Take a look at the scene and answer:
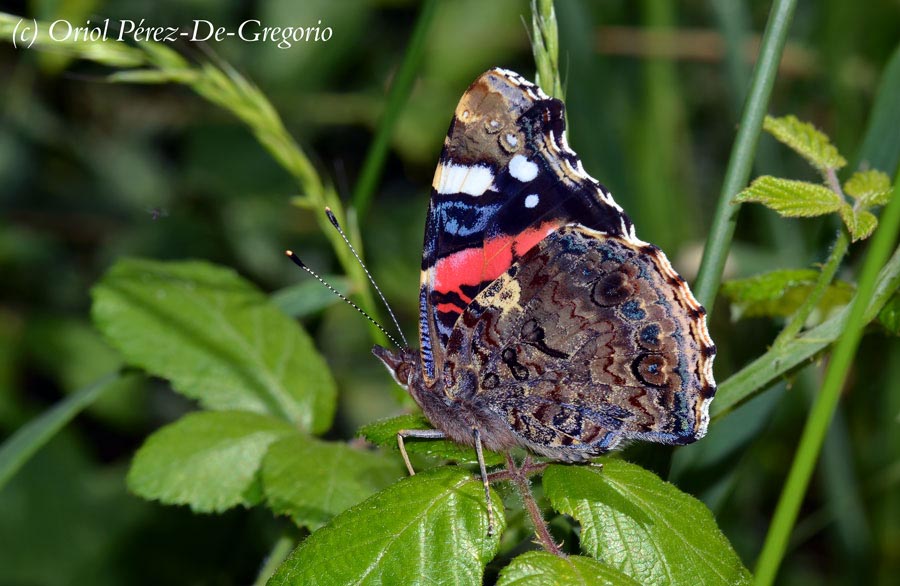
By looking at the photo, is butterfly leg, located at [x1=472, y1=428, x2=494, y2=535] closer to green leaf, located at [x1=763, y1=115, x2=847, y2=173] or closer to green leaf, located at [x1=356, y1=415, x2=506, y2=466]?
green leaf, located at [x1=356, y1=415, x2=506, y2=466]

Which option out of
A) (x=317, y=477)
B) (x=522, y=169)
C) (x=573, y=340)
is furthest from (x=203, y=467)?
(x=522, y=169)

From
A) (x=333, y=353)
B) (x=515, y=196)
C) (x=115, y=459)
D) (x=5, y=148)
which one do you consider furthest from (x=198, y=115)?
(x=515, y=196)

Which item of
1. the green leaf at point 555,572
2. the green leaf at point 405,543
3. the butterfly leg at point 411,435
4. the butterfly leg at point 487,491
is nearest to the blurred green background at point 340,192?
the butterfly leg at point 411,435

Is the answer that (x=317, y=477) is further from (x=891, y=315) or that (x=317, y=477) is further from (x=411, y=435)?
(x=891, y=315)

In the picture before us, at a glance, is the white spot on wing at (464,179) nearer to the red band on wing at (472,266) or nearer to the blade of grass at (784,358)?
the red band on wing at (472,266)

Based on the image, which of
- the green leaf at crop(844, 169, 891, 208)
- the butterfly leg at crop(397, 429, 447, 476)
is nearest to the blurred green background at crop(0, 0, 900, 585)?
the butterfly leg at crop(397, 429, 447, 476)

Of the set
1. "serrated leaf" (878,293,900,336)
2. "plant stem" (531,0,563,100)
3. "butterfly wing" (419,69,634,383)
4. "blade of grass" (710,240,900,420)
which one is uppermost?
"plant stem" (531,0,563,100)
